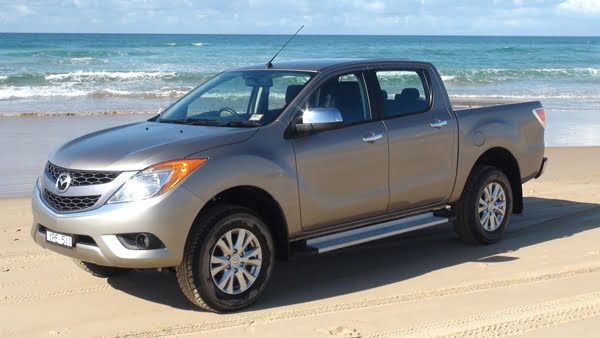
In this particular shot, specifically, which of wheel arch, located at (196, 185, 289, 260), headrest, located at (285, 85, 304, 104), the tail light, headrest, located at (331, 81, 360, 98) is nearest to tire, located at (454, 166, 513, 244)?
the tail light

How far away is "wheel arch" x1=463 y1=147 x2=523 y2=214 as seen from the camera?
7375mm

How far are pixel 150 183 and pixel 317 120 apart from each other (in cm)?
131

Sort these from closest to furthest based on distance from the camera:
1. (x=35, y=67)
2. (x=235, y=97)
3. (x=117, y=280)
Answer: (x=117, y=280), (x=235, y=97), (x=35, y=67)

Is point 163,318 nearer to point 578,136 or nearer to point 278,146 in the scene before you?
point 278,146

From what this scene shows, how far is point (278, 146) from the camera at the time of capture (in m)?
5.62

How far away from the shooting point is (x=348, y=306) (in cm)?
548

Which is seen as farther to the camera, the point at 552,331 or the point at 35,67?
the point at 35,67

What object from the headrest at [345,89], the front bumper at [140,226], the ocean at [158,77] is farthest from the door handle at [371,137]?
the ocean at [158,77]

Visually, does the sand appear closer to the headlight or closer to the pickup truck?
the pickup truck

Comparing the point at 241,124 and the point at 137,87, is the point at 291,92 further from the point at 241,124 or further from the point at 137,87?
the point at 137,87

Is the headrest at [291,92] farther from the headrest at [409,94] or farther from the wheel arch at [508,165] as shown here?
the wheel arch at [508,165]

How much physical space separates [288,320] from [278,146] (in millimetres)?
1208

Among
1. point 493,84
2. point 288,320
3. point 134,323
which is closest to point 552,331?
point 288,320

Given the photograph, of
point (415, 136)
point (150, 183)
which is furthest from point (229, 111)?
point (415, 136)
